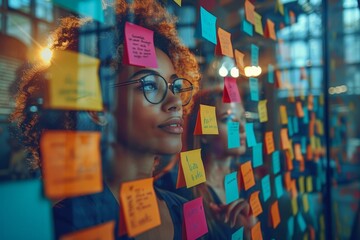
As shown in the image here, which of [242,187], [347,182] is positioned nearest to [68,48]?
[242,187]

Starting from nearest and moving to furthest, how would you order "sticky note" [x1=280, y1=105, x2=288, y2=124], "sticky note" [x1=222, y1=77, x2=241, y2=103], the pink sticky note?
1. the pink sticky note
2. "sticky note" [x1=222, y1=77, x2=241, y2=103]
3. "sticky note" [x1=280, y1=105, x2=288, y2=124]

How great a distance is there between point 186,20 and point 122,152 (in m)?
0.45

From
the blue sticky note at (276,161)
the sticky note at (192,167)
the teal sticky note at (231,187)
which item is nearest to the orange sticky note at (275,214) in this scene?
the blue sticky note at (276,161)

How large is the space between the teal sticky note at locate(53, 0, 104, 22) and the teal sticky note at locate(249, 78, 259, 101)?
795mm

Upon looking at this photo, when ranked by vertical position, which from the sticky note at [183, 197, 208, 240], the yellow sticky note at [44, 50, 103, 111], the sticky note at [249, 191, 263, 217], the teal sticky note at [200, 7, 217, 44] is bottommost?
the sticky note at [249, 191, 263, 217]

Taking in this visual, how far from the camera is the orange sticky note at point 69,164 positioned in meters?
0.62

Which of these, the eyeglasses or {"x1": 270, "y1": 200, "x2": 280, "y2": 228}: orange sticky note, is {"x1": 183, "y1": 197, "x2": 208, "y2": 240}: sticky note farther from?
{"x1": 270, "y1": 200, "x2": 280, "y2": 228}: orange sticky note

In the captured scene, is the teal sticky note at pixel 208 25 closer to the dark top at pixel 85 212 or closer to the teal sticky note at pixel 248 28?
the teal sticky note at pixel 248 28

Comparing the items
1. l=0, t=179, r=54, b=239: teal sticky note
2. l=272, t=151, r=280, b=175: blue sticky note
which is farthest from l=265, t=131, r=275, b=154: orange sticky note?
l=0, t=179, r=54, b=239: teal sticky note

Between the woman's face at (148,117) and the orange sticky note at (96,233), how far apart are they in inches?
7.5

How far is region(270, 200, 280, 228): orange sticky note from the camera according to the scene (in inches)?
64.2

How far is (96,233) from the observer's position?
2.36ft

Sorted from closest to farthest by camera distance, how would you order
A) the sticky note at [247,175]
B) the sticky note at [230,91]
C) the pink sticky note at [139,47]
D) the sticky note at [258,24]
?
the pink sticky note at [139,47] < the sticky note at [230,91] < the sticky note at [247,175] < the sticky note at [258,24]

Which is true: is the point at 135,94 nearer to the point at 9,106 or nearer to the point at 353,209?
the point at 9,106
